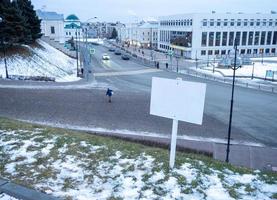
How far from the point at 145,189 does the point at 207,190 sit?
47.7 inches

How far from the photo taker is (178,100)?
6219mm

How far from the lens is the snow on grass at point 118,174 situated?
18.4 feet

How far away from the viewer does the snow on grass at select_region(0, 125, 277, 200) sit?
5.61 meters

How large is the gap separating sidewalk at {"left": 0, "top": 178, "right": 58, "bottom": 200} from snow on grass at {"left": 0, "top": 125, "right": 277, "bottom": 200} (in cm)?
23

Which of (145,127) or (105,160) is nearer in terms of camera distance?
(105,160)

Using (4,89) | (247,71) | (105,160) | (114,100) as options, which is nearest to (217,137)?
(114,100)

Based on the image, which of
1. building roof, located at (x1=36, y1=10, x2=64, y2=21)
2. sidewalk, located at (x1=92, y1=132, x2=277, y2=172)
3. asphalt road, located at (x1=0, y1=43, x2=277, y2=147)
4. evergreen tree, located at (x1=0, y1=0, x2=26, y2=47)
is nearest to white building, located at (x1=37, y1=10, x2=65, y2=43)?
building roof, located at (x1=36, y1=10, x2=64, y2=21)

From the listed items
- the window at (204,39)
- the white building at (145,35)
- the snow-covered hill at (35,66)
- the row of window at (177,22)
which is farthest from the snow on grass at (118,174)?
the white building at (145,35)

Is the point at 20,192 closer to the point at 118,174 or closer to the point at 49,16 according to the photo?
the point at 118,174

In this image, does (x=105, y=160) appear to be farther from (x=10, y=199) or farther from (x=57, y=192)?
(x=10, y=199)

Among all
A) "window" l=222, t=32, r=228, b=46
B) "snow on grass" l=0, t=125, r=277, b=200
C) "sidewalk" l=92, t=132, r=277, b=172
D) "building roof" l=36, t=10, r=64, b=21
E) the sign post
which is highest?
"building roof" l=36, t=10, r=64, b=21

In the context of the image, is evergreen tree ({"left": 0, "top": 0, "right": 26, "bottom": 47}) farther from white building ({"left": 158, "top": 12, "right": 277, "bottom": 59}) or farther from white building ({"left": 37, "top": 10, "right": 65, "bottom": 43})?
white building ({"left": 158, "top": 12, "right": 277, "bottom": 59})

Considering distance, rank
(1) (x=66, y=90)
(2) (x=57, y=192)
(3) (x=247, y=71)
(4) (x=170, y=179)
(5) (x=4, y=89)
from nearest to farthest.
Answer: (2) (x=57, y=192)
(4) (x=170, y=179)
(5) (x=4, y=89)
(1) (x=66, y=90)
(3) (x=247, y=71)

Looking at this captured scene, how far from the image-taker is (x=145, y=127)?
18109 millimetres
